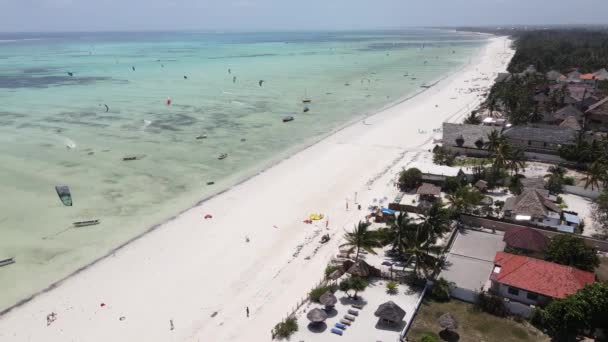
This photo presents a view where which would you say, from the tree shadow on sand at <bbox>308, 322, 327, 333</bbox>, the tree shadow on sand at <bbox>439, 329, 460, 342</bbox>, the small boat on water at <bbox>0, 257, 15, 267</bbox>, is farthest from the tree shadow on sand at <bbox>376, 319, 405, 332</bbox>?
the small boat on water at <bbox>0, 257, 15, 267</bbox>

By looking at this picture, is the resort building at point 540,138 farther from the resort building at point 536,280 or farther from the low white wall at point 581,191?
the resort building at point 536,280

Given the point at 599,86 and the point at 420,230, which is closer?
the point at 420,230

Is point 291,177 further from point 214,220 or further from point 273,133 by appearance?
point 273,133

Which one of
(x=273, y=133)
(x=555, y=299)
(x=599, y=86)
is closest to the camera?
(x=555, y=299)

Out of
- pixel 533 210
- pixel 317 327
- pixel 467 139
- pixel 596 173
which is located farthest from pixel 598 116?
pixel 317 327

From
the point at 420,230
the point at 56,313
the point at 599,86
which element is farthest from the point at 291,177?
the point at 599,86

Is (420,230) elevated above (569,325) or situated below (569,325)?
above

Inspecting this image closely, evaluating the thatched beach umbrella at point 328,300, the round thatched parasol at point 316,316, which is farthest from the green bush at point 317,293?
the round thatched parasol at point 316,316

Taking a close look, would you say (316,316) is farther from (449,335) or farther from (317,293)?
(449,335)
